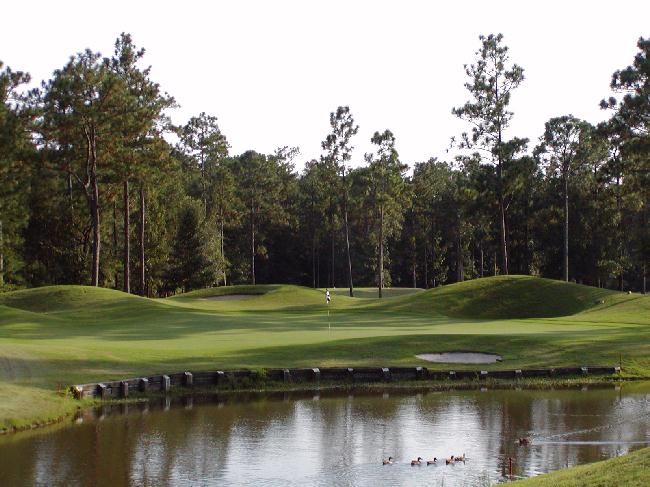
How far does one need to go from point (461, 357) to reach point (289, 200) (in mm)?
93322

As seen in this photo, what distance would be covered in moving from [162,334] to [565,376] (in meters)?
19.1

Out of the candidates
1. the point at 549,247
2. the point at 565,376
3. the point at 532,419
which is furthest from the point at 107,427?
the point at 549,247

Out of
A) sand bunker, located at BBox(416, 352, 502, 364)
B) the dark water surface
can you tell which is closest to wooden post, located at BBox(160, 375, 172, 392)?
the dark water surface

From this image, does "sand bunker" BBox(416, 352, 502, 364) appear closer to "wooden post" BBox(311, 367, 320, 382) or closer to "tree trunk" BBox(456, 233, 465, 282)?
"wooden post" BBox(311, 367, 320, 382)

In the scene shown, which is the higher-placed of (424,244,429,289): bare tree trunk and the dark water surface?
(424,244,429,289): bare tree trunk

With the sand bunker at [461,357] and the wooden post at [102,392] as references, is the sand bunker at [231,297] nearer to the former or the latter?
the sand bunker at [461,357]

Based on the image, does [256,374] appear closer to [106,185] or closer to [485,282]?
[485,282]

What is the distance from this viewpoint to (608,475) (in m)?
13.5

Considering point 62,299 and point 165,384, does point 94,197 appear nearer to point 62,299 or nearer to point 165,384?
point 62,299

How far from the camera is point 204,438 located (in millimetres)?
22516

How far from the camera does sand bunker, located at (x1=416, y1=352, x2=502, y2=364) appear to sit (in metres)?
34.4

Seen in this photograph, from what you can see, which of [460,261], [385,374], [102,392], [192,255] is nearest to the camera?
[102,392]

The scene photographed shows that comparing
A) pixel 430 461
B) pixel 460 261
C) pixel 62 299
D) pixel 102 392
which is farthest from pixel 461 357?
pixel 460 261

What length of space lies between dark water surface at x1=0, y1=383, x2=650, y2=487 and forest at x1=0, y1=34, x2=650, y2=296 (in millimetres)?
36084
